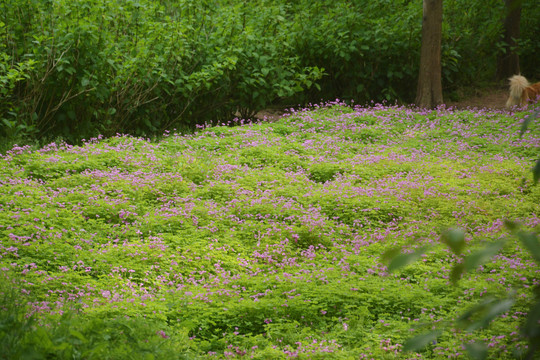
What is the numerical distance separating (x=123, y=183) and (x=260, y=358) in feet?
13.9

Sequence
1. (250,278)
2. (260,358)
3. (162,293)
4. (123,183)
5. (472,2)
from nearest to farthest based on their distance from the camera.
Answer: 1. (260,358)
2. (162,293)
3. (250,278)
4. (123,183)
5. (472,2)

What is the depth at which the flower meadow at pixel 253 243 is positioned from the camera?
3.84 m

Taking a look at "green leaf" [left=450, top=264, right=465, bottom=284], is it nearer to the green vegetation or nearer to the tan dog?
the green vegetation

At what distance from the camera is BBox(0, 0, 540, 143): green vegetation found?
947 cm

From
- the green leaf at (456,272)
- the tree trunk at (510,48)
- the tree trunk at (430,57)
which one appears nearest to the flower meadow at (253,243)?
the green leaf at (456,272)

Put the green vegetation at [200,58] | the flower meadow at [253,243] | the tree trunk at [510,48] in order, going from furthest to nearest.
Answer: the tree trunk at [510,48] < the green vegetation at [200,58] < the flower meadow at [253,243]

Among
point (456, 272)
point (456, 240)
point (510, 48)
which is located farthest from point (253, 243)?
point (510, 48)

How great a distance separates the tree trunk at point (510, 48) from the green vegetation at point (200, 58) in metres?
0.35

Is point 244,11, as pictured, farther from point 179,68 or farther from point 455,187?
point 455,187

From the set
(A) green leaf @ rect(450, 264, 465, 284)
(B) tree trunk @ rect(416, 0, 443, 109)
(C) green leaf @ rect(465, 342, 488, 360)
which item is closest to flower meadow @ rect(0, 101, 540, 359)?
(A) green leaf @ rect(450, 264, 465, 284)

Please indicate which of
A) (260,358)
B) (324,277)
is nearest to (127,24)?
(324,277)

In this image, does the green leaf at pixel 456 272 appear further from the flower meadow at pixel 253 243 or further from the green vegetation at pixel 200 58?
the green vegetation at pixel 200 58

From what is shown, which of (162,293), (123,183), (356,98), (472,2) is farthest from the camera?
(472,2)

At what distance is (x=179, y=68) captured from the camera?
1147 cm
